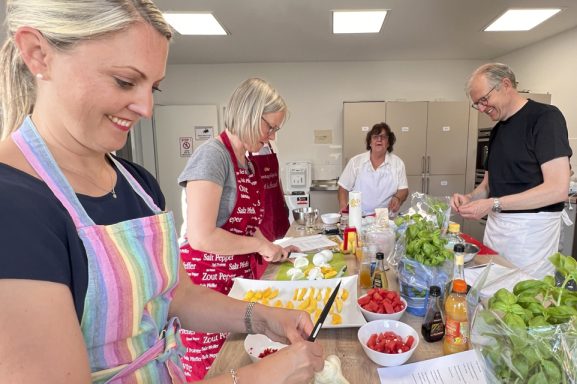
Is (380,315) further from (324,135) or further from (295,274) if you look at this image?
(324,135)

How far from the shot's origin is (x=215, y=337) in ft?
4.17

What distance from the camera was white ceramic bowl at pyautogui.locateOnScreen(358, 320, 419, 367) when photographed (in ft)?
2.48

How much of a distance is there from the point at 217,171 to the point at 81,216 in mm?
753

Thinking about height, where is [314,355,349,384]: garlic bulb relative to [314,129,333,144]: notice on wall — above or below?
below

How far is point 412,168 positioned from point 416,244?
11.5 ft

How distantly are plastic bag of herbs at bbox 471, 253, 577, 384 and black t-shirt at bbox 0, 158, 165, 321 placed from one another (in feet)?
1.96

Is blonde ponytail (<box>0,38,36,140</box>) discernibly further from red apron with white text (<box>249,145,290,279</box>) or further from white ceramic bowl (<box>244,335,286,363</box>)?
red apron with white text (<box>249,145,290,279</box>)

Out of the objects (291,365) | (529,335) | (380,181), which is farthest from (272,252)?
(380,181)

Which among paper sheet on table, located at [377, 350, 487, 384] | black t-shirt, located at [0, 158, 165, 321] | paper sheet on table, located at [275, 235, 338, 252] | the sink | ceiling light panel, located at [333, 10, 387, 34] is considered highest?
ceiling light panel, located at [333, 10, 387, 34]

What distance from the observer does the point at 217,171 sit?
4.21ft

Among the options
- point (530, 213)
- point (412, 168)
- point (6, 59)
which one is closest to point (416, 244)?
point (6, 59)

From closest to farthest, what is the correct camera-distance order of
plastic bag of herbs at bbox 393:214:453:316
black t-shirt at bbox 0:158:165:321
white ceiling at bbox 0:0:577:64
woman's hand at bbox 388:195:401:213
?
black t-shirt at bbox 0:158:165:321
plastic bag of herbs at bbox 393:214:453:316
white ceiling at bbox 0:0:577:64
woman's hand at bbox 388:195:401:213

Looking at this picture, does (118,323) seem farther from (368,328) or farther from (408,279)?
(408,279)

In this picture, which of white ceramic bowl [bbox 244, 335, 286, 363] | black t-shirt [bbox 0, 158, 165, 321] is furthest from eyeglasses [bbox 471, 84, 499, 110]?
black t-shirt [bbox 0, 158, 165, 321]
